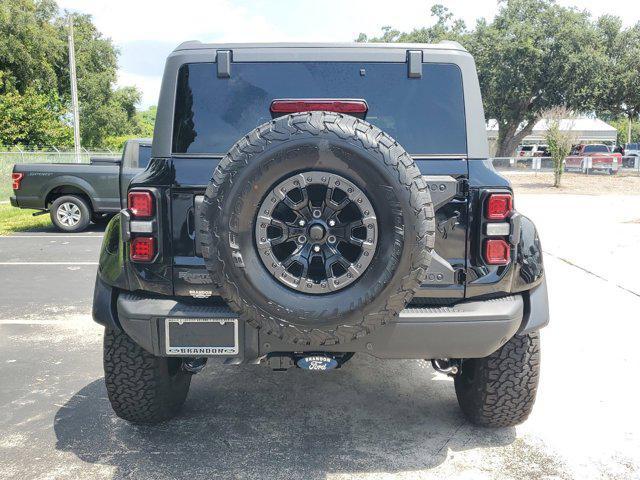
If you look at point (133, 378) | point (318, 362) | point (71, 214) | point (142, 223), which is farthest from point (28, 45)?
point (318, 362)

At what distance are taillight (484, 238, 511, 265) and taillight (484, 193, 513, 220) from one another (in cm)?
11

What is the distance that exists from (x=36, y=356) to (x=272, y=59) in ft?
10.3

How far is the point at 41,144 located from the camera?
3325 centimetres

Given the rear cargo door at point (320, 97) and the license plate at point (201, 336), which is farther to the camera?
the rear cargo door at point (320, 97)

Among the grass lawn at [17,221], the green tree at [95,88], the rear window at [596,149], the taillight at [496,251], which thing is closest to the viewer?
the taillight at [496,251]

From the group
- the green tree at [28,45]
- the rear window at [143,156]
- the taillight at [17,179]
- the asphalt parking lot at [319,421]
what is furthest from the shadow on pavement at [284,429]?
the green tree at [28,45]

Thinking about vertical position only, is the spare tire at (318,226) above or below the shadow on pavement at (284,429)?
above

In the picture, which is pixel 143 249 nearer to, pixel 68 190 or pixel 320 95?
pixel 320 95

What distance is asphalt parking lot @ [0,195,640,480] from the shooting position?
9.71 ft

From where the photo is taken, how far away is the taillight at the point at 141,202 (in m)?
2.81

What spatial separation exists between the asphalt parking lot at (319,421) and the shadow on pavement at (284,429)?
0.03 ft

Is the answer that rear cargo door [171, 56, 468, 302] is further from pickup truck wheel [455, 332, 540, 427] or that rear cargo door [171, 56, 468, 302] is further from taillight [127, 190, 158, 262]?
pickup truck wheel [455, 332, 540, 427]

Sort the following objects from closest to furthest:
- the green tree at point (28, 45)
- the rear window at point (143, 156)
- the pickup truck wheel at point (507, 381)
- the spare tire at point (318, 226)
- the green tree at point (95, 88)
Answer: the spare tire at point (318, 226) → the pickup truck wheel at point (507, 381) → the rear window at point (143, 156) → the green tree at point (28, 45) → the green tree at point (95, 88)

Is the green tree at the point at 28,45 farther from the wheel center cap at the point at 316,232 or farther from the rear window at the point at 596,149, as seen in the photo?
the wheel center cap at the point at 316,232
